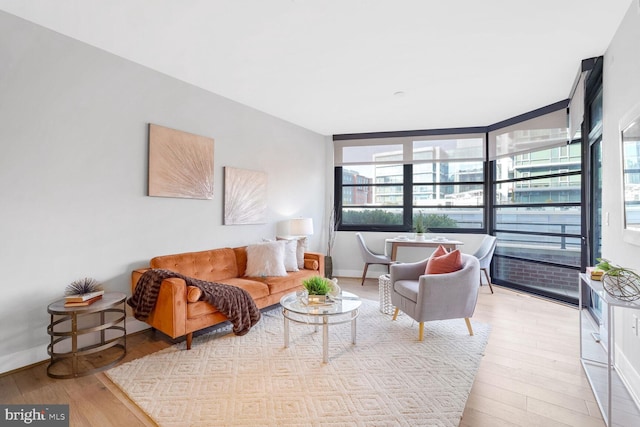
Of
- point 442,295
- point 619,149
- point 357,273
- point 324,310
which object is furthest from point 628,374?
point 357,273

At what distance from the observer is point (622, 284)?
183 centimetres

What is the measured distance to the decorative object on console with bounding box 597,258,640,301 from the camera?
5.91ft

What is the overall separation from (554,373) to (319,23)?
3.22 meters

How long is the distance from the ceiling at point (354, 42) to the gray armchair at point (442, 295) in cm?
201

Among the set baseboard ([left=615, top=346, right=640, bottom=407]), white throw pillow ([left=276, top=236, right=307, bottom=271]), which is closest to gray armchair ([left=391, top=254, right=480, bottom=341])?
baseboard ([left=615, top=346, right=640, bottom=407])

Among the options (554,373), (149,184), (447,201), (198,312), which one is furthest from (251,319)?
(447,201)

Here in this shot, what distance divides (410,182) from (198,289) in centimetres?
422

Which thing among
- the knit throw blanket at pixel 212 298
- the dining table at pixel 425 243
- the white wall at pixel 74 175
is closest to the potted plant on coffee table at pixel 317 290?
the knit throw blanket at pixel 212 298

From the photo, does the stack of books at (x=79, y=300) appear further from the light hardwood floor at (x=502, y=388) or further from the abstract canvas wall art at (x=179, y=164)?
the abstract canvas wall art at (x=179, y=164)

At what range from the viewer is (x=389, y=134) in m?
5.77

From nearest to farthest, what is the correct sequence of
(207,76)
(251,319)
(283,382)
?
(283,382), (251,319), (207,76)

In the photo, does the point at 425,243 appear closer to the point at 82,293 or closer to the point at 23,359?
the point at 82,293

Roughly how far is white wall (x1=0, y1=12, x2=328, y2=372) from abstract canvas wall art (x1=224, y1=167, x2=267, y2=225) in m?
0.30

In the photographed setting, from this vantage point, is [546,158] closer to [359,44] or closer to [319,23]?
[359,44]
